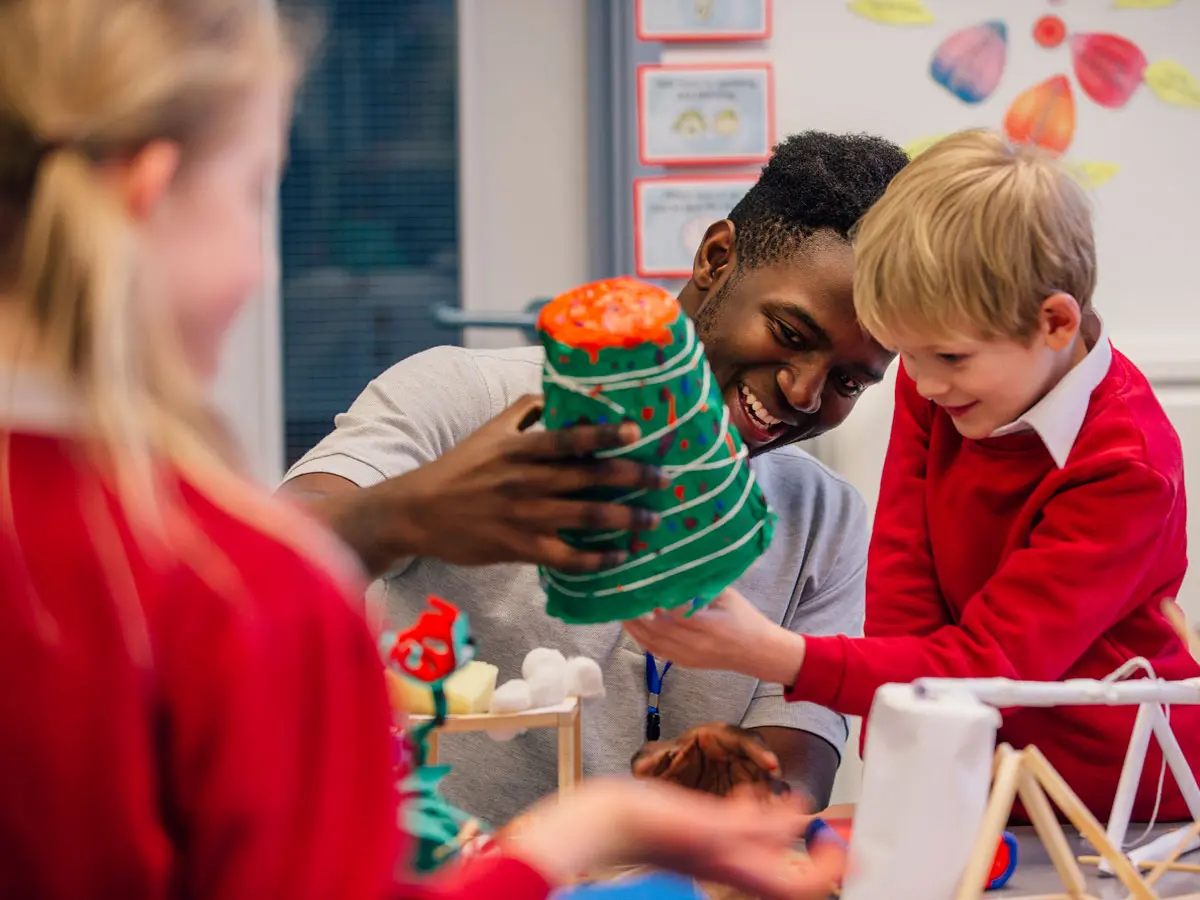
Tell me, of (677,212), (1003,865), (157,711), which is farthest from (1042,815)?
(677,212)

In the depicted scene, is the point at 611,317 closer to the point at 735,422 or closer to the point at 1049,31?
the point at 735,422

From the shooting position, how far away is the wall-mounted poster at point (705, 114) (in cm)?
229

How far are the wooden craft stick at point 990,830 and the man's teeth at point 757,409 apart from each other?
23.1 inches

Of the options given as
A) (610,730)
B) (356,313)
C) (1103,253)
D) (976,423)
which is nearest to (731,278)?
(976,423)

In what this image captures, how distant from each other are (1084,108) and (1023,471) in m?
1.48

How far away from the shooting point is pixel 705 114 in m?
2.30

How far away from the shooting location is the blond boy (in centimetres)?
99

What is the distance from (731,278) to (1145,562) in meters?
0.51

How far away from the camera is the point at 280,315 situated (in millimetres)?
2738

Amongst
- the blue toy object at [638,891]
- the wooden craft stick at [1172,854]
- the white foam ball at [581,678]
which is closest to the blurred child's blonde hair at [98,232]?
the blue toy object at [638,891]

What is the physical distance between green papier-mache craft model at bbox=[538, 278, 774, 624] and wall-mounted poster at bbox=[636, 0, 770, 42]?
5.43 feet

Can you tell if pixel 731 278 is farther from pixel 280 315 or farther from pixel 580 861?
pixel 280 315

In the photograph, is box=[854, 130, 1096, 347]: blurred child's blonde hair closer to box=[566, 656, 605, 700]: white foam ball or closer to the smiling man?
the smiling man

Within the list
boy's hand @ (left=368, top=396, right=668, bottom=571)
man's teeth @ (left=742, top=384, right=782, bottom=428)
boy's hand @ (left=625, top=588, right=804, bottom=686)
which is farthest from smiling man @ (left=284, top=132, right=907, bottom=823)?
boy's hand @ (left=368, top=396, right=668, bottom=571)
